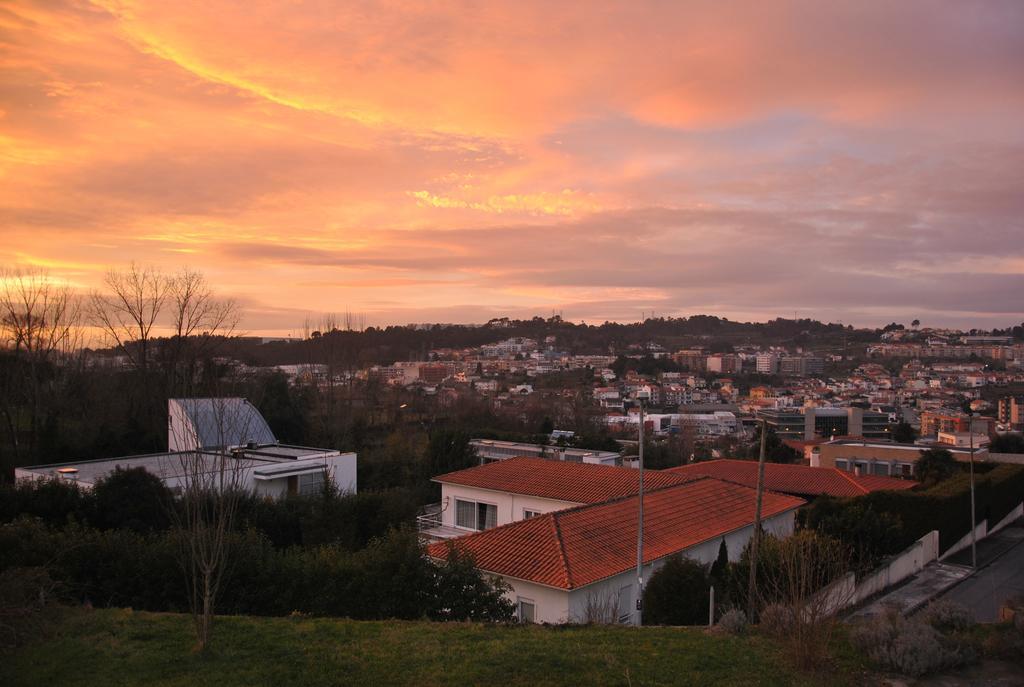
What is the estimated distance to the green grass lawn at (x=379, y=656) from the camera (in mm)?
6605

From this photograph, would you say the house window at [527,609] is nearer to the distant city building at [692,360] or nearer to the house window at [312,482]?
the house window at [312,482]

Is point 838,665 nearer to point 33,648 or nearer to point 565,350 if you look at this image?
point 33,648

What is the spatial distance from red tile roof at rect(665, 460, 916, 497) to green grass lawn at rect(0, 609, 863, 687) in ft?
61.1

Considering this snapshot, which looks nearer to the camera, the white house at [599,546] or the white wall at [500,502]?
the white house at [599,546]

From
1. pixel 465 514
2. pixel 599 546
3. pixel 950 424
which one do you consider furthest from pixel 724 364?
pixel 599 546

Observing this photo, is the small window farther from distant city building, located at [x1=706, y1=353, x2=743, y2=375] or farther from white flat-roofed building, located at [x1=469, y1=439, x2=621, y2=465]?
distant city building, located at [x1=706, y1=353, x2=743, y2=375]

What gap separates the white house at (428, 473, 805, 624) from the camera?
1244 centimetres

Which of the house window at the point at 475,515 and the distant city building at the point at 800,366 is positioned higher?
the distant city building at the point at 800,366

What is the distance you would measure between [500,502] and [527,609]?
8.06m

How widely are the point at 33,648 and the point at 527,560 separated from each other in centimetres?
813

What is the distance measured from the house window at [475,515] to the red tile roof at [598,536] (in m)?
5.12

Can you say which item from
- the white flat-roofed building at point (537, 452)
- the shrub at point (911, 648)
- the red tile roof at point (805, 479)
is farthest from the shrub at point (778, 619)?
the white flat-roofed building at point (537, 452)

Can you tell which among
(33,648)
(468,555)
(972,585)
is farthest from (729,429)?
(33,648)

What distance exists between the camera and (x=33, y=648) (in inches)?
281
